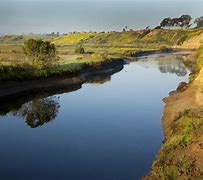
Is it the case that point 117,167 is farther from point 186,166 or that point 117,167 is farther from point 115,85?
point 115,85

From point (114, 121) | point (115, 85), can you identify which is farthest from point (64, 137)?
point (115, 85)

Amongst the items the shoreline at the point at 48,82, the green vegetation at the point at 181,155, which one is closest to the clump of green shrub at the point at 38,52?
the shoreline at the point at 48,82

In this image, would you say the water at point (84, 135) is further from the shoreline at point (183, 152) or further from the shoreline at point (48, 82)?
the shoreline at point (48, 82)

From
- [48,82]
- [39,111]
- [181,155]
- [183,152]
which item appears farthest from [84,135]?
[48,82]

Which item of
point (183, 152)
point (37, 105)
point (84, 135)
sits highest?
point (183, 152)

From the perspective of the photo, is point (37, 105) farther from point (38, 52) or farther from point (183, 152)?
point (183, 152)

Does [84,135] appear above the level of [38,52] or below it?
Answer: below

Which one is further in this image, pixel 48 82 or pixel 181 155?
pixel 48 82

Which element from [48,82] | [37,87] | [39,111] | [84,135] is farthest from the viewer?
[48,82]

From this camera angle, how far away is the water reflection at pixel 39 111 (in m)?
45.2

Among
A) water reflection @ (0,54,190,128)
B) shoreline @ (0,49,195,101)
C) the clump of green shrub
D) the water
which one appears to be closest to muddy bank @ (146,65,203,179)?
the water

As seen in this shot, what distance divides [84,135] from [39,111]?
13.4m

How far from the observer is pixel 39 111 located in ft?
165

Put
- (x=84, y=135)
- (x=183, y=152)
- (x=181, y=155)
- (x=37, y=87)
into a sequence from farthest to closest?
(x=37, y=87)
(x=84, y=135)
(x=183, y=152)
(x=181, y=155)
